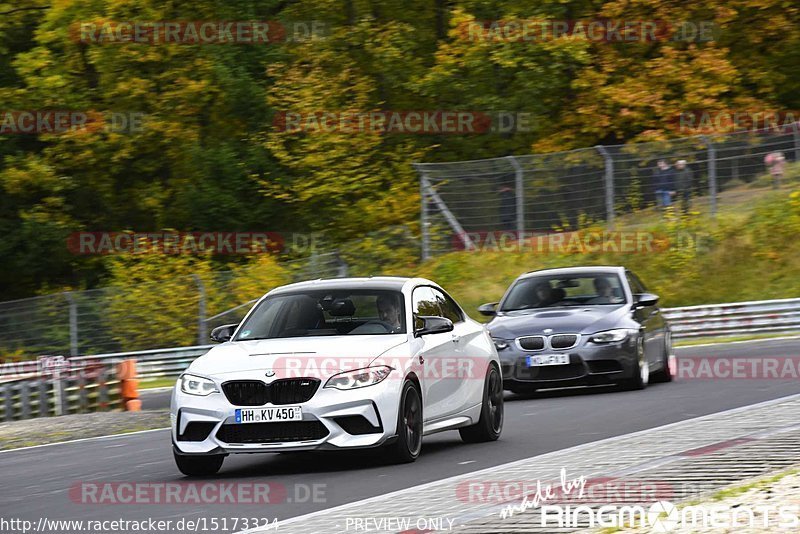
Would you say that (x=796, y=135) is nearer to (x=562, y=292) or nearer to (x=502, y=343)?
(x=562, y=292)

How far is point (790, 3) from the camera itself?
45.4 metres

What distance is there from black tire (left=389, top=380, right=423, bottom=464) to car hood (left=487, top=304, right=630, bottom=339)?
235 inches

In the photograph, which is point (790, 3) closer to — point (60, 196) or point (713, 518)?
point (60, 196)

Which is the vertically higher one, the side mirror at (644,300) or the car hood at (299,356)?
the car hood at (299,356)

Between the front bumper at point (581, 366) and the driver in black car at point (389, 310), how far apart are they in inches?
211

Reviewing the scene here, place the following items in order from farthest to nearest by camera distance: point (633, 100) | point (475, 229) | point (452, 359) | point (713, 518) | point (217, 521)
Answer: point (633, 100) → point (475, 229) → point (452, 359) → point (217, 521) → point (713, 518)

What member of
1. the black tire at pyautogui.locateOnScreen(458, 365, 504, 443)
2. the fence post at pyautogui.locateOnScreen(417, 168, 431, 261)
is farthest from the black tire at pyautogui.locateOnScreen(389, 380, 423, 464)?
the fence post at pyautogui.locateOnScreen(417, 168, 431, 261)

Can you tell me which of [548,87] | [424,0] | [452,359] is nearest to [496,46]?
[548,87]

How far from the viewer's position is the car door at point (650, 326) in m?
18.6

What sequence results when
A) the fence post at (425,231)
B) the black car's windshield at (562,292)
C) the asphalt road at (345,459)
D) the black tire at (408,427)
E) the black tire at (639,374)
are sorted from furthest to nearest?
the fence post at (425,231)
the black car's windshield at (562,292)
the black tire at (639,374)
the black tire at (408,427)
the asphalt road at (345,459)

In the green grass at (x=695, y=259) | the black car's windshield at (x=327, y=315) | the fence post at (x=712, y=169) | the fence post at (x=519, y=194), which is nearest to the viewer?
the black car's windshield at (x=327, y=315)

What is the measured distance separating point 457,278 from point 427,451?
77.3ft

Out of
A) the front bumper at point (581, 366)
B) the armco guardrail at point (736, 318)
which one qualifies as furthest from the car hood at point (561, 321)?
the armco guardrail at point (736, 318)

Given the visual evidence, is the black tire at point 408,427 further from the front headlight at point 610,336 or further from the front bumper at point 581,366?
the front headlight at point 610,336
